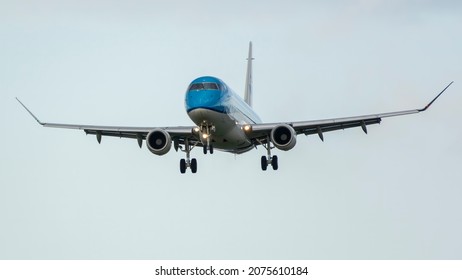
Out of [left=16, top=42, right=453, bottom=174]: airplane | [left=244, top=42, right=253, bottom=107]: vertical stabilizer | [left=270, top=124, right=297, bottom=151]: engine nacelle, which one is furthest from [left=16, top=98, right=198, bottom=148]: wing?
[left=244, top=42, right=253, bottom=107]: vertical stabilizer

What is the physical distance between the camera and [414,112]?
6994 centimetres

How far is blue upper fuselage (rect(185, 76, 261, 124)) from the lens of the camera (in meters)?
67.1

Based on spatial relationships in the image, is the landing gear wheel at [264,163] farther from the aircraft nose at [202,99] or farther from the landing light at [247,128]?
the aircraft nose at [202,99]

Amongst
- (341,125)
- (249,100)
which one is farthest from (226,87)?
(249,100)

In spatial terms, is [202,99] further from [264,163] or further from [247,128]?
[264,163]

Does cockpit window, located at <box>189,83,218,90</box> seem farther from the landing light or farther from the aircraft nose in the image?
the landing light

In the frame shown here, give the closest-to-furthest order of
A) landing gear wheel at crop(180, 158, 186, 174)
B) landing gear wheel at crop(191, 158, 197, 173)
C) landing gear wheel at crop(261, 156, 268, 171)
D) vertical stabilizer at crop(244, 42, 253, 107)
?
landing gear wheel at crop(180, 158, 186, 174) → landing gear wheel at crop(191, 158, 197, 173) → landing gear wheel at crop(261, 156, 268, 171) → vertical stabilizer at crop(244, 42, 253, 107)

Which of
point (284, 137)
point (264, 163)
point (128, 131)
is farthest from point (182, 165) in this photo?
point (284, 137)

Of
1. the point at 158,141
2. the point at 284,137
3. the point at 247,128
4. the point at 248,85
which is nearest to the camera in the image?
the point at 158,141

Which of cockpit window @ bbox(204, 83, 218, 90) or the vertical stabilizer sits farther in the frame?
the vertical stabilizer

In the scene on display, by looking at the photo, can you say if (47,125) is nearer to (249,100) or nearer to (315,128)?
(315,128)

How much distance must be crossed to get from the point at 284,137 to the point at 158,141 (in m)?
7.21

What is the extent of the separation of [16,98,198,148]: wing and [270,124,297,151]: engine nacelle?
15.4 ft

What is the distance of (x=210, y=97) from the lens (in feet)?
221
